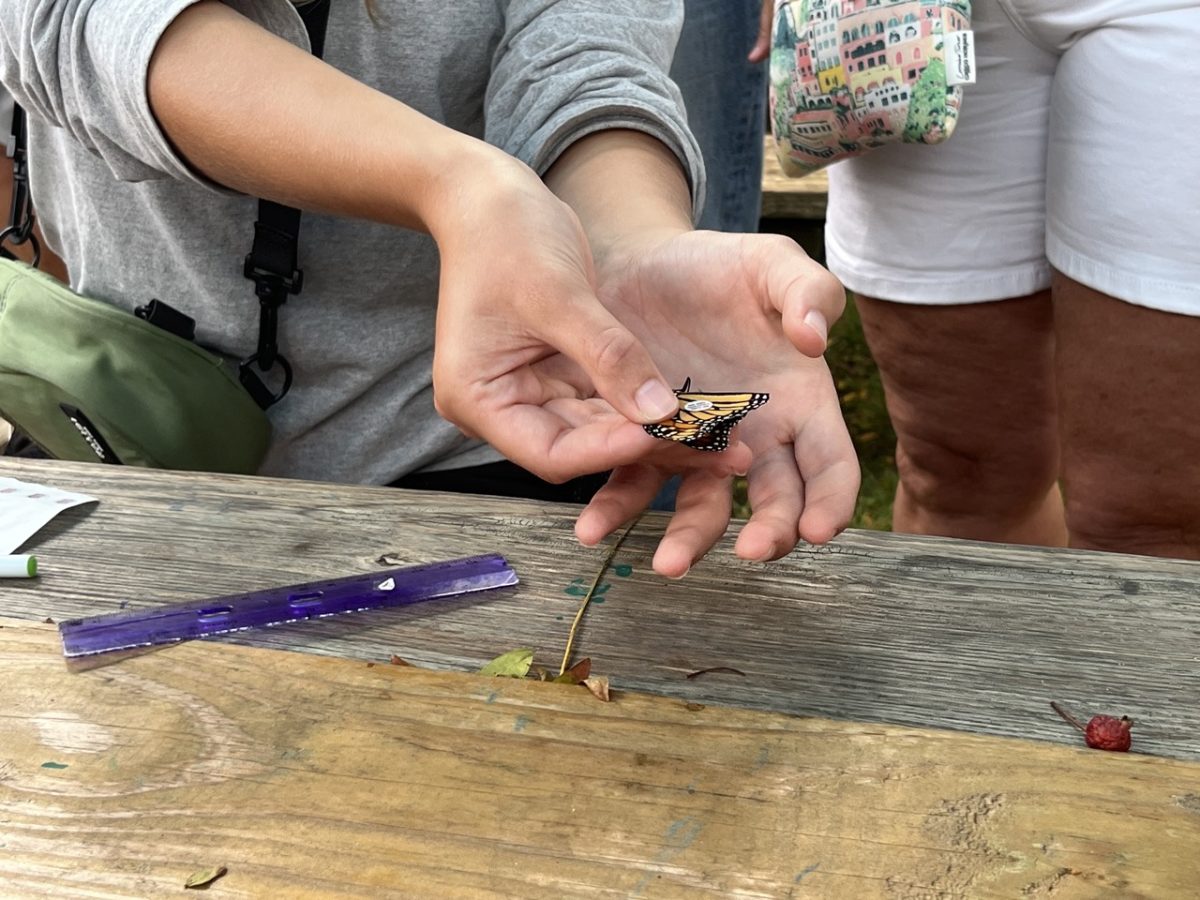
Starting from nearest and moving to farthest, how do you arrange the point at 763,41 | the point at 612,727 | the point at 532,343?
the point at 612,727
the point at 532,343
the point at 763,41

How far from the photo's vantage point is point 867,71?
58.7 inches

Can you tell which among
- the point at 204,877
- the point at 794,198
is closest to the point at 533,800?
the point at 204,877

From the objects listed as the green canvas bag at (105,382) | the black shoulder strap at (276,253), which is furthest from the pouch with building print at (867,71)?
the green canvas bag at (105,382)

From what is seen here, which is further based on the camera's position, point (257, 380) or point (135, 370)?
point (257, 380)

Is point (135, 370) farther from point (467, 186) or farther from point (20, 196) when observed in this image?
point (467, 186)

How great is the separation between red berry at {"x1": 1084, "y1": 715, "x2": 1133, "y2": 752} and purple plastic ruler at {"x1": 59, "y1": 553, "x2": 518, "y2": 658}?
17.5 inches

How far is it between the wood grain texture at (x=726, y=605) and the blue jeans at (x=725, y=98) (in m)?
1.30

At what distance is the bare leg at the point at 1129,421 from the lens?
1434mm

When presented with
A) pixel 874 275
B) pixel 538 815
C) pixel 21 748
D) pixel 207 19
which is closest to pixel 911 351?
pixel 874 275

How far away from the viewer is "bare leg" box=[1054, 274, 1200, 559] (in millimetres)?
1434

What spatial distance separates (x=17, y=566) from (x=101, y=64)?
0.47 meters

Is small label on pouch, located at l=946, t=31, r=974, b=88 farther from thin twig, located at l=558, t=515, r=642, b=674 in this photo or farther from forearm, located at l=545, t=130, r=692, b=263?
thin twig, located at l=558, t=515, r=642, b=674

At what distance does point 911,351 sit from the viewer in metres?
1.81

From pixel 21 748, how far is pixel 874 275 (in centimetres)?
137
